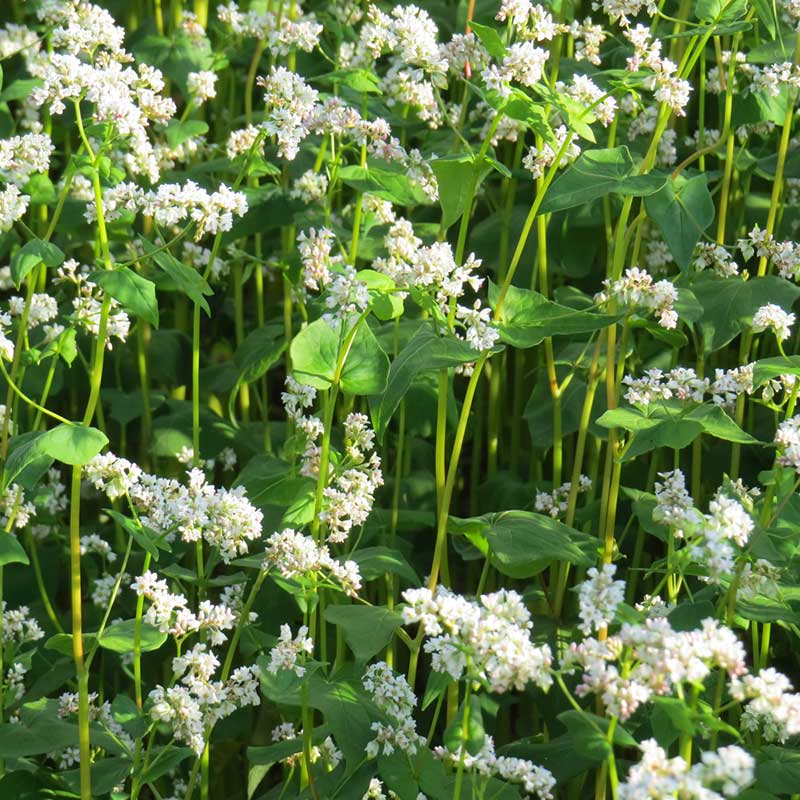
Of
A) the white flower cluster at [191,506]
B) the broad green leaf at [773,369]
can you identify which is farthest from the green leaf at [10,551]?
the broad green leaf at [773,369]

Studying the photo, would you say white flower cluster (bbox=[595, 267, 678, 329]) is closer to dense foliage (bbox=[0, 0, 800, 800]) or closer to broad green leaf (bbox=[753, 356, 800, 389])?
dense foliage (bbox=[0, 0, 800, 800])

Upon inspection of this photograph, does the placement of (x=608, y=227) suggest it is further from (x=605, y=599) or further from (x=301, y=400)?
(x=605, y=599)

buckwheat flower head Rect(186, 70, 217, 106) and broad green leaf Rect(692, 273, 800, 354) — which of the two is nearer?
broad green leaf Rect(692, 273, 800, 354)

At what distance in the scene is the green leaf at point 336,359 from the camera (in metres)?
1.53

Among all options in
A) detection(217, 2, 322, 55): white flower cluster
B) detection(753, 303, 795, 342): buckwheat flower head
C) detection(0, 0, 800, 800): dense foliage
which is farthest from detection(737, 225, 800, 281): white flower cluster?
detection(217, 2, 322, 55): white flower cluster

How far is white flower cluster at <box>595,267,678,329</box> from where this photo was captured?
1504 mm

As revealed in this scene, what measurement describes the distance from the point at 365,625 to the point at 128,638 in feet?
0.95

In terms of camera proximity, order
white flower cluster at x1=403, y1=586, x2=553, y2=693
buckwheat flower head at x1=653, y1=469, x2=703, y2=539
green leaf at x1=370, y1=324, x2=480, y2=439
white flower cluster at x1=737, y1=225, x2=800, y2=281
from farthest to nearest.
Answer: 1. white flower cluster at x1=737, y1=225, x2=800, y2=281
2. green leaf at x1=370, y1=324, x2=480, y2=439
3. buckwheat flower head at x1=653, y1=469, x2=703, y2=539
4. white flower cluster at x1=403, y1=586, x2=553, y2=693

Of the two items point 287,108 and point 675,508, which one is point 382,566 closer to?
point 675,508

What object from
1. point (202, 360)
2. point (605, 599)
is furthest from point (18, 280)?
point (202, 360)

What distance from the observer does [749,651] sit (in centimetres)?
208

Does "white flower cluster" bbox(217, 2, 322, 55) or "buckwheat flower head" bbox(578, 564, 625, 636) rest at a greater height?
"white flower cluster" bbox(217, 2, 322, 55)

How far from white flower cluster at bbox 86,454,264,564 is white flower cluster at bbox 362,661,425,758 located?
211 mm

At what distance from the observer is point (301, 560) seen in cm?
145
